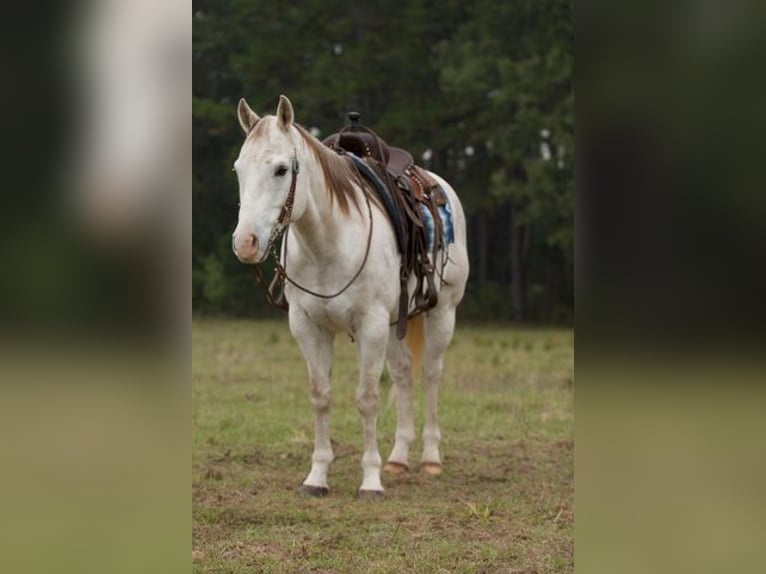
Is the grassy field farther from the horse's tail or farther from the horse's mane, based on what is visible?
the horse's mane

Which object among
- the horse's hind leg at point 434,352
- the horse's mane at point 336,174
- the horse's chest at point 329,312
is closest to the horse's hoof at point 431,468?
the horse's hind leg at point 434,352

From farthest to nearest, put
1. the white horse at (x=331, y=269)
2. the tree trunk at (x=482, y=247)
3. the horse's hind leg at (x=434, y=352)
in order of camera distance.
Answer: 1. the tree trunk at (x=482, y=247)
2. the horse's hind leg at (x=434, y=352)
3. the white horse at (x=331, y=269)

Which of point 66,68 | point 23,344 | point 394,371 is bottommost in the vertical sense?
point 394,371

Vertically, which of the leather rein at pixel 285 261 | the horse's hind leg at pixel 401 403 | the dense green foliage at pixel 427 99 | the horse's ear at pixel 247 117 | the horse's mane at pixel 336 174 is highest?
the dense green foliage at pixel 427 99

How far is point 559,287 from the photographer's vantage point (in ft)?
75.5

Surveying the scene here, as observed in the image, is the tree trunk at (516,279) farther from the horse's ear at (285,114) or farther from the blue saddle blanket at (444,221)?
the horse's ear at (285,114)

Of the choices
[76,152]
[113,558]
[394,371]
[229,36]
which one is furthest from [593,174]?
[229,36]

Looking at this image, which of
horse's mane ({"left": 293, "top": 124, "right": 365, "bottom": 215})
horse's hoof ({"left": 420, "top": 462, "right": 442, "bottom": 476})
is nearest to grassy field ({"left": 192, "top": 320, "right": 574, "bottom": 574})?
horse's hoof ({"left": 420, "top": 462, "right": 442, "bottom": 476})

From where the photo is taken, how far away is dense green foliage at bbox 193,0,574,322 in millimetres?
20312

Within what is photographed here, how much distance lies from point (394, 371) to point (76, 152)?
5243 millimetres

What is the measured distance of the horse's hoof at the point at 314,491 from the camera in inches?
206

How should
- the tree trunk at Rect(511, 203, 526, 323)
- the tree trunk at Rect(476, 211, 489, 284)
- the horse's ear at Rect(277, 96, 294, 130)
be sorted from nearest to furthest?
the horse's ear at Rect(277, 96, 294, 130) < the tree trunk at Rect(511, 203, 526, 323) < the tree trunk at Rect(476, 211, 489, 284)

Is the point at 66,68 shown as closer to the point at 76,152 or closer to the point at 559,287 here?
the point at 76,152

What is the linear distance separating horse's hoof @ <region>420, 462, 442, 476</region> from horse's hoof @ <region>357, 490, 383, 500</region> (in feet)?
2.29
